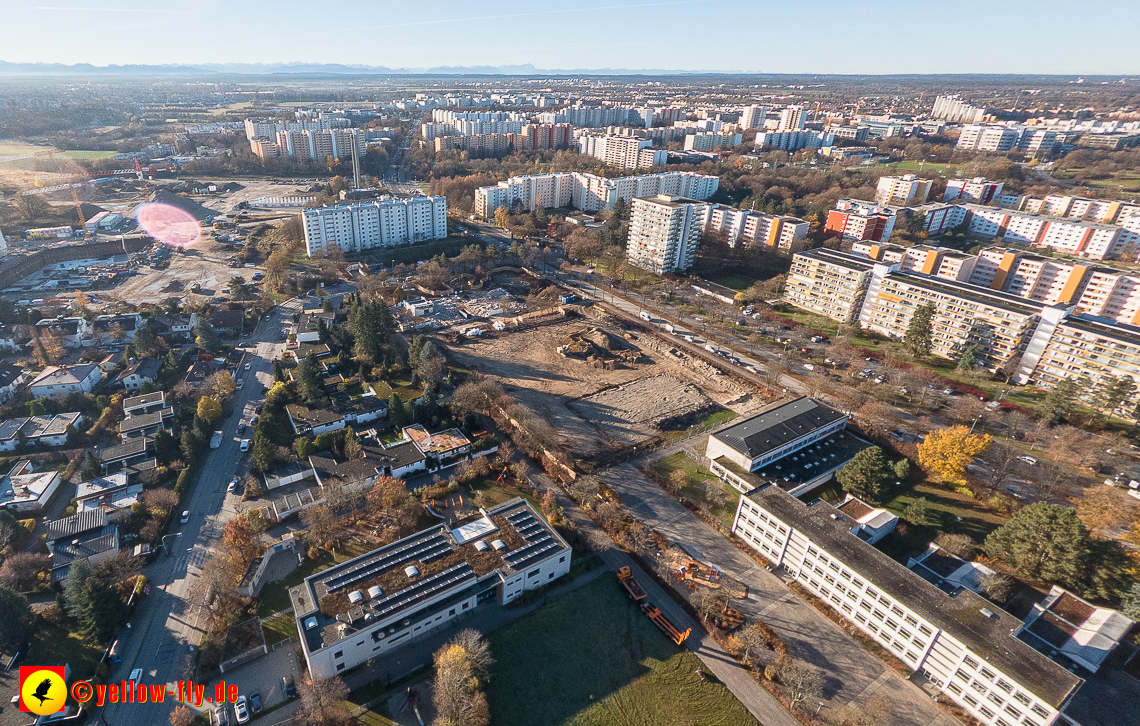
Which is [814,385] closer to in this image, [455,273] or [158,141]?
[455,273]

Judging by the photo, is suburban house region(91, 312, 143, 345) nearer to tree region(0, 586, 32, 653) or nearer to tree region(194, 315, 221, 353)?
tree region(194, 315, 221, 353)

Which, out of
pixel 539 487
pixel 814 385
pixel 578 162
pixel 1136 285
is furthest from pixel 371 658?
pixel 578 162

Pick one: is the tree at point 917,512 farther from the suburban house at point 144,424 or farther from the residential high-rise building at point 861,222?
the residential high-rise building at point 861,222

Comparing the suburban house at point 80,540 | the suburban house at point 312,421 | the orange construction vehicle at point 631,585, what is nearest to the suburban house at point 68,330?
the suburban house at point 312,421

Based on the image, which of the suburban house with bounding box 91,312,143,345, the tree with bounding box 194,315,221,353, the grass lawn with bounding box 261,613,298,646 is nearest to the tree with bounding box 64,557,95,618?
the grass lawn with bounding box 261,613,298,646

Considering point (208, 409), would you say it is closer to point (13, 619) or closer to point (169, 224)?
point (13, 619)

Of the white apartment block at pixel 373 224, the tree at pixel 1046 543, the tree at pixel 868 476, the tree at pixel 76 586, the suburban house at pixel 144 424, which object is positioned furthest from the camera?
the white apartment block at pixel 373 224
